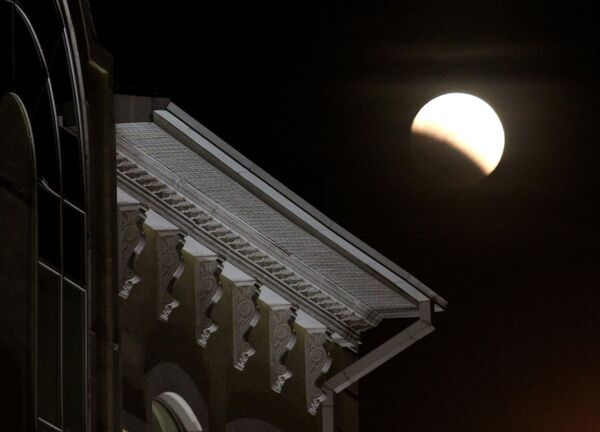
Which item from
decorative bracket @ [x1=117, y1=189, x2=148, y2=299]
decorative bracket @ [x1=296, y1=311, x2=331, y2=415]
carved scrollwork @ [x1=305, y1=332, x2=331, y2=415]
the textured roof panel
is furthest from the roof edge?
carved scrollwork @ [x1=305, y1=332, x2=331, y2=415]

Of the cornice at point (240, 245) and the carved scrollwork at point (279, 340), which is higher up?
the cornice at point (240, 245)

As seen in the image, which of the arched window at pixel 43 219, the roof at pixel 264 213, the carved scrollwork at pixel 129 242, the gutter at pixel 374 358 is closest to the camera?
the arched window at pixel 43 219

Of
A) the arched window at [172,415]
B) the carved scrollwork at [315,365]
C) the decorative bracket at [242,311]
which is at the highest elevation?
the decorative bracket at [242,311]

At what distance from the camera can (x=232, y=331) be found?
79.8 feet

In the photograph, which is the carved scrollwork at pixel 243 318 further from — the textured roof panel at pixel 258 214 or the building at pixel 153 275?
the textured roof panel at pixel 258 214

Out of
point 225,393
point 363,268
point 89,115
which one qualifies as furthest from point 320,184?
point 89,115

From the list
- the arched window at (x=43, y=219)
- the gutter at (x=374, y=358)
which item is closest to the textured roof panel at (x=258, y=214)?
the gutter at (x=374, y=358)

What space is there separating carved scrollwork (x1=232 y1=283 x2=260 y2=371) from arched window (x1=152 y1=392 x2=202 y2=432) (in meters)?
1.68

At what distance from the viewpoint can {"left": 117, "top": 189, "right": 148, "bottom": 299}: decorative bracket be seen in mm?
21094

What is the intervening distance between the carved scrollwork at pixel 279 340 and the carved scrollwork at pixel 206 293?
6.87 ft

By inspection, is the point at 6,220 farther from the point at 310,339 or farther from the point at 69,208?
the point at 310,339

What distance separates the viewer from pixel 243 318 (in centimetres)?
2444

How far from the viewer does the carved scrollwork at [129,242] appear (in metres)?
21.0

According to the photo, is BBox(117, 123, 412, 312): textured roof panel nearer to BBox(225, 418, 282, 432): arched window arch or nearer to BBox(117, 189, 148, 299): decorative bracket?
BBox(117, 189, 148, 299): decorative bracket
